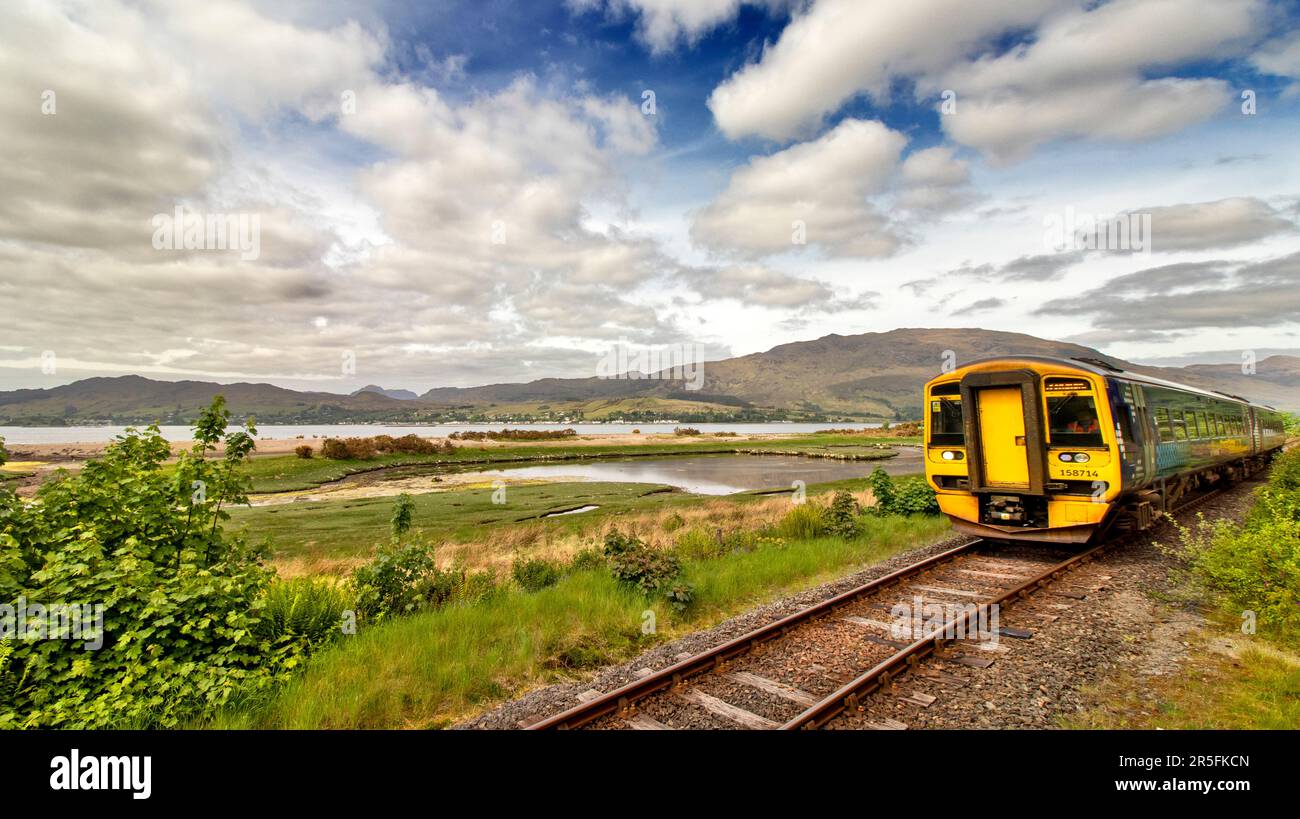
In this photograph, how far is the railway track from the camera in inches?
231

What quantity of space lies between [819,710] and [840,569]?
763 centimetres

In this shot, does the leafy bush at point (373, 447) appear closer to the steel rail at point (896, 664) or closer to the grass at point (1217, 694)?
the steel rail at point (896, 664)

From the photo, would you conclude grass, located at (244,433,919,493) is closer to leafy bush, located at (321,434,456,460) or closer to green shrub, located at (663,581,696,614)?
leafy bush, located at (321,434,456,460)

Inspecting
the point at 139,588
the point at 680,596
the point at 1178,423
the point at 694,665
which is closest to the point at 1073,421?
the point at 1178,423

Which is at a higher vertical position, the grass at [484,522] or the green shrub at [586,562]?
the green shrub at [586,562]

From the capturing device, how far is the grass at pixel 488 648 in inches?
243

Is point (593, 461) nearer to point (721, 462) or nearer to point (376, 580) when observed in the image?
point (721, 462)

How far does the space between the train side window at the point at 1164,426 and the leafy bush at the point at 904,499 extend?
6281mm

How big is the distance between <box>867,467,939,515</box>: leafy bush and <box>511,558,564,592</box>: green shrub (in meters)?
12.9

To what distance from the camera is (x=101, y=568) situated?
19.5 feet

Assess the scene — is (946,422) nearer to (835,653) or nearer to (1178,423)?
(1178,423)

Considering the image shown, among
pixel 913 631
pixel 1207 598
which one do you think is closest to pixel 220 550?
pixel 913 631

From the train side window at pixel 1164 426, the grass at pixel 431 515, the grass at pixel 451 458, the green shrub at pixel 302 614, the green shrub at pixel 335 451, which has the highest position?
the train side window at pixel 1164 426

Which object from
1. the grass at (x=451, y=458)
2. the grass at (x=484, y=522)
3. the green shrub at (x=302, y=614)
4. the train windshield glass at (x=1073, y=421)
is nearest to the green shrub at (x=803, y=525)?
the grass at (x=484, y=522)
